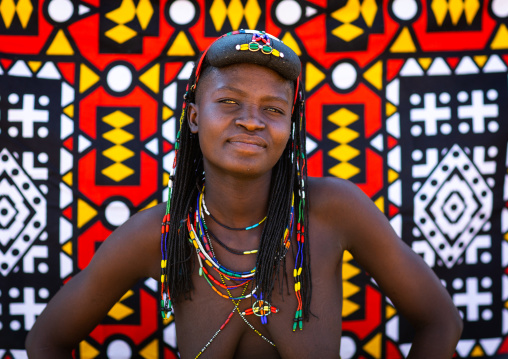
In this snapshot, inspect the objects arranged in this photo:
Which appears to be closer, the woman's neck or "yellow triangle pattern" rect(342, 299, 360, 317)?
the woman's neck

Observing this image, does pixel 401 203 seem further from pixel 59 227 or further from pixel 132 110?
pixel 59 227

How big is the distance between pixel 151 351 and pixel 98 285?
94cm

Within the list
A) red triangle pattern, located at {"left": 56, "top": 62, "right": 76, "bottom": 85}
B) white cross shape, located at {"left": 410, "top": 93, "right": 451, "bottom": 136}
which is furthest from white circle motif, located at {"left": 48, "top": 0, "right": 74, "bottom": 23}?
white cross shape, located at {"left": 410, "top": 93, "right": 451, "bottom": 136}

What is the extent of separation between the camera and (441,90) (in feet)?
9.20

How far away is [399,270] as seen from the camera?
2.04 meters

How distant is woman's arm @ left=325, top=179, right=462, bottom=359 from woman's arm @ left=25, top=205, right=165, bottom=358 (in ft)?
2.33

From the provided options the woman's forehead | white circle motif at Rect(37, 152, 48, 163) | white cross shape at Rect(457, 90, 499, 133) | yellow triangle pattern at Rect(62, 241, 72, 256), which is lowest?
yellow triangle pattern at Rect(62, 241, 72, 256)

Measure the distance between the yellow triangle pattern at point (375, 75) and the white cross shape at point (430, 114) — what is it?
0.22 m

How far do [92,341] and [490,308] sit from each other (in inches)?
82.0

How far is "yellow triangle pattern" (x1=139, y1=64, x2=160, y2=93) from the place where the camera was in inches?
111

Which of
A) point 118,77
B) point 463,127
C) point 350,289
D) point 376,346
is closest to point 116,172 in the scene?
point 118,77

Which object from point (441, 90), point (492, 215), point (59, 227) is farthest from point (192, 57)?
point (492, 215)

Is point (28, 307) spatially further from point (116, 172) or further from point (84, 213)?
point (116, 172)

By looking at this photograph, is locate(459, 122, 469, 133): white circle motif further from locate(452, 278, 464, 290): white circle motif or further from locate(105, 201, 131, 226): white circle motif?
locate(105, 201, 131, 226): white circle motif
